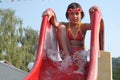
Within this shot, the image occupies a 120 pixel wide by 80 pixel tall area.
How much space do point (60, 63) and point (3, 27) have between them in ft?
64.4

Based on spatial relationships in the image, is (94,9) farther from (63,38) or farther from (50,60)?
(50,60)

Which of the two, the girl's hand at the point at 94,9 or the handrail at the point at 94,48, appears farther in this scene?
the girl's hand at the point at 94,9

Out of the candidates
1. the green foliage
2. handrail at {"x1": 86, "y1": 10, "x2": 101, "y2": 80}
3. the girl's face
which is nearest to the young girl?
the girl's face

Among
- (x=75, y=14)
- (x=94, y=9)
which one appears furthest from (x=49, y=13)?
(x=94, y=9)

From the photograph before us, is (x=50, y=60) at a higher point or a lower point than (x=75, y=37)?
lower

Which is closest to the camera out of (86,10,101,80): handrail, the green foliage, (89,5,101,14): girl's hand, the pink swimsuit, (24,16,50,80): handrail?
(86,10,101,80): handrail

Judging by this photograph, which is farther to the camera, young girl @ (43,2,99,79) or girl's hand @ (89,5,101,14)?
young girl @ (43,2,99,79)

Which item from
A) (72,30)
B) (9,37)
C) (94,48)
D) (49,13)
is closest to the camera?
(94,48)

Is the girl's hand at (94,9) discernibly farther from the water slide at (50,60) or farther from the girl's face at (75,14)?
the girl's face at (75,14)

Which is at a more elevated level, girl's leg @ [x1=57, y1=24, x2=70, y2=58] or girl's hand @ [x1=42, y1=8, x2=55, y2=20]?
girl's hand @ [x1=42, y1=8, x2=55, y2=20]

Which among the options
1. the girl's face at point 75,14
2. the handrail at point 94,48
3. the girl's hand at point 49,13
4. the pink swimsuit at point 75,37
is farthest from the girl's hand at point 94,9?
the girl's hand at point 49,13

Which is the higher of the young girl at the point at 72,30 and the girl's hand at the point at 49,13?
the girl's hand at the point at 49,13

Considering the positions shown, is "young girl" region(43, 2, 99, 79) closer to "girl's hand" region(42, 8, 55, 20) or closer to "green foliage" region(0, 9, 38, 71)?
"girl's hand" region(42, 8, 55, 20)

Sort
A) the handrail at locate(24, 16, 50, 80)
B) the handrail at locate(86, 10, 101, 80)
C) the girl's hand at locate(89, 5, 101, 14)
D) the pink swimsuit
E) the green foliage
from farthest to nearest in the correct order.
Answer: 1. the green foliage
2. the pink swimsuit
3. the girl's hand at locate(89, 5, 101, 14)
4. the handrail at locate(24, 16, 50, 80)
5. the handrail at locate(86, 10, 101, 80)
